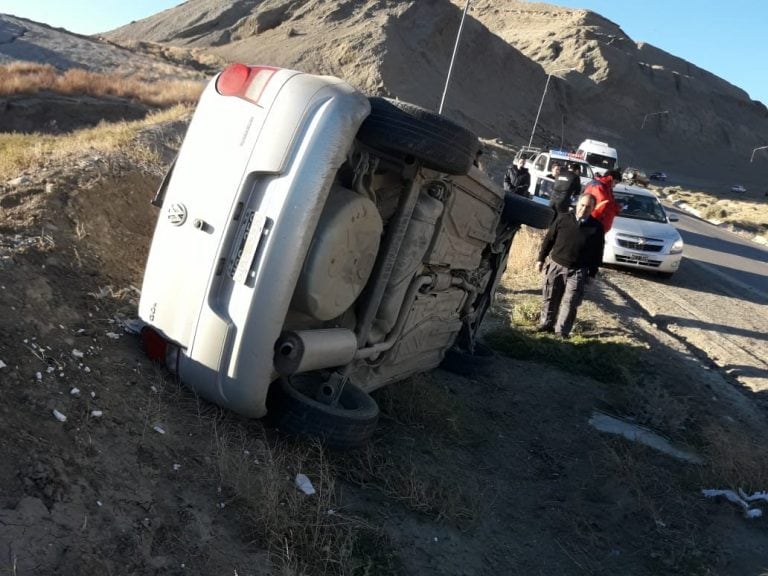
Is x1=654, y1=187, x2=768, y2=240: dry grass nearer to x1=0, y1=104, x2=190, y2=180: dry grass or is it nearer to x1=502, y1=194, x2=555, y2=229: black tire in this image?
x1=502, y1=194, x2=555, y2=229: black tire

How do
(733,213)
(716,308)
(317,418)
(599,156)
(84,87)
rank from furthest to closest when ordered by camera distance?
1. (733,213)
2. (599,156)
3. (84,87)
4. (716,308)
5. (317,418)

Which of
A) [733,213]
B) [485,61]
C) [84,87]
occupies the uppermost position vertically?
[485,61]

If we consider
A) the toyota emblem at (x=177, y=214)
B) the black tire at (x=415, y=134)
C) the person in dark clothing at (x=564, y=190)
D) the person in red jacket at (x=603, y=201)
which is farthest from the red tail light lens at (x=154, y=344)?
the person in dark clothing at (x=564, y=190)

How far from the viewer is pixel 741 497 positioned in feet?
14.3

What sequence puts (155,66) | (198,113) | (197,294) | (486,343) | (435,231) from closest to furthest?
1. (197,294)
2. (198,113)
3. (435,231)
4. (486,343)
5. (155,66)

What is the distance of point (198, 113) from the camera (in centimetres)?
346

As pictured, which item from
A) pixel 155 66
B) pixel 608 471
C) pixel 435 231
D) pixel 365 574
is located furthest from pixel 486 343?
pixel 155 66

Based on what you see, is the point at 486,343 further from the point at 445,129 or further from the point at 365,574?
the point at 365,574

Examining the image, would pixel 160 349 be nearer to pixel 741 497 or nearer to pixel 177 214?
pixel 177 214

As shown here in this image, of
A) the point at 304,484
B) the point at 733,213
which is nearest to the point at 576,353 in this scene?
the point at 304,484

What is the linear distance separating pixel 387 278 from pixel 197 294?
1037mm

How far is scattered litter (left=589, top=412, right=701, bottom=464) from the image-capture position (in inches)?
197

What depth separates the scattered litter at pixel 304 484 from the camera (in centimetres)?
327

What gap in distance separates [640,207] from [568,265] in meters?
7.80
